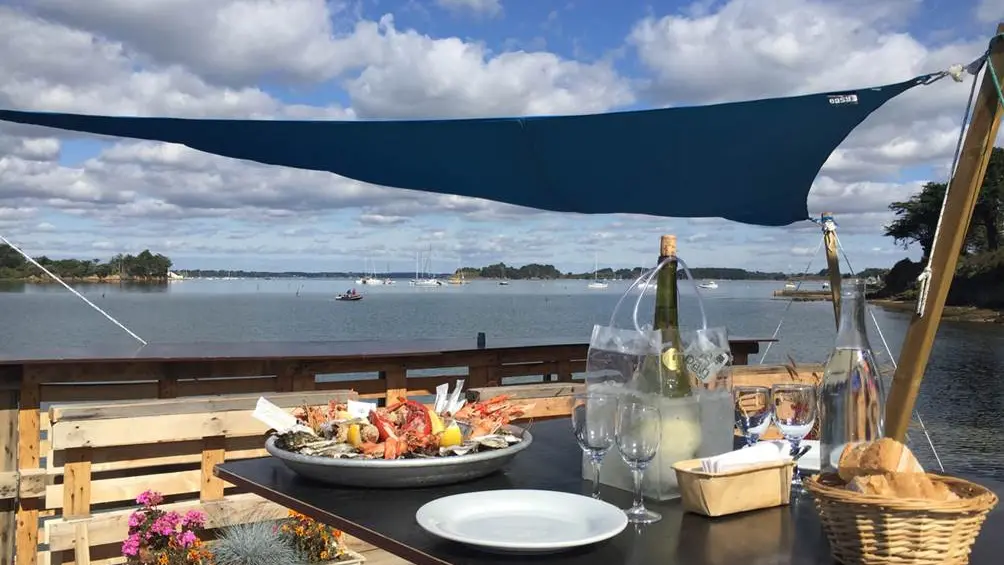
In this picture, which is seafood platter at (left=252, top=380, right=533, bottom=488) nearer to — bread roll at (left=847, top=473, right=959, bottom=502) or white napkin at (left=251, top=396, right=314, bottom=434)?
white napkin at (left=251, top=396, right=314, bottom=434)

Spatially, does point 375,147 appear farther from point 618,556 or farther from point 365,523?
point 618,556

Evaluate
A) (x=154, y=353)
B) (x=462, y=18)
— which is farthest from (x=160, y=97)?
(x=154, y=353)

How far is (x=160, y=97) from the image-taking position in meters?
17.5

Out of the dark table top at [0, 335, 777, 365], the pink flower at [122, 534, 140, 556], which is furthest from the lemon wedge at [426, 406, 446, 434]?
the dark table top at [0, 335, 777, 365]

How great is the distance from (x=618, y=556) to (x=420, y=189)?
113 inches

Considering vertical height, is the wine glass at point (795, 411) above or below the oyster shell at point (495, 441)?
above

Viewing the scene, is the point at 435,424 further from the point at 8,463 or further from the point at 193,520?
the point at 8,463

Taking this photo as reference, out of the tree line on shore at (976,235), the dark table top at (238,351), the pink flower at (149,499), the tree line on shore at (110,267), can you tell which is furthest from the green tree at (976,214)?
the pink flower at (149,499)

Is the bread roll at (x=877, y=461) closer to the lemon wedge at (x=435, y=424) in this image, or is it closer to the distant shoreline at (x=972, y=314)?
the lemon wedge at (x=435, y=424)

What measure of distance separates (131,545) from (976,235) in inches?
2439

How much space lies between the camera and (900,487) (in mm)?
1132

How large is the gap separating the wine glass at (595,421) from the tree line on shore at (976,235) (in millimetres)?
49490

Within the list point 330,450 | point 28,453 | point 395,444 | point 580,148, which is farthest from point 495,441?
point 28,453

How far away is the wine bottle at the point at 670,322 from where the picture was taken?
1.57 metres
